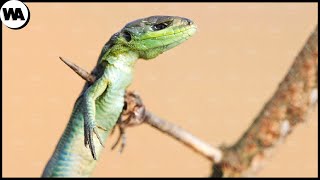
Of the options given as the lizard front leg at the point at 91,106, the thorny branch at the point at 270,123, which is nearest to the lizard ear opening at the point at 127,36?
the lizard front leg at the point at 91,106

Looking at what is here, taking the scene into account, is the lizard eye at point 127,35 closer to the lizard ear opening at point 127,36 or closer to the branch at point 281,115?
the lizard ear opening at point 127,36

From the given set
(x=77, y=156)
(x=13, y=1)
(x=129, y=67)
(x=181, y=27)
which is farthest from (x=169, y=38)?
(x=13, y=1)

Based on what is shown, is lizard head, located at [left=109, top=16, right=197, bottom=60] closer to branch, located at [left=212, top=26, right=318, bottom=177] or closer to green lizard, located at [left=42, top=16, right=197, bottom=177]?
green lizard, located at [left=42, top=16, right=197, bottom=177]

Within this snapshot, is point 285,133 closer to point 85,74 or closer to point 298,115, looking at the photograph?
point 298,115

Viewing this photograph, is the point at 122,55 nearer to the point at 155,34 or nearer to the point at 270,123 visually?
the point at 155,34

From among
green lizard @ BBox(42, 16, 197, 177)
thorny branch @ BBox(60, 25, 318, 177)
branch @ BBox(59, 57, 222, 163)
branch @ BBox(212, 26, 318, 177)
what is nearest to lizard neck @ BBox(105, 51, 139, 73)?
green lizard @ BBox(42, 16, 197, 177)

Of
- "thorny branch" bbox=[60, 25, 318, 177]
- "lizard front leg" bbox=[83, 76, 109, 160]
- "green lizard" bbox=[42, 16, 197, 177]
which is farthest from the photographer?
"thorny branch" bbox=[60, 25, 318, 177]

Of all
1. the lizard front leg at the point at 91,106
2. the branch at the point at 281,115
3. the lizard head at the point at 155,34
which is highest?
the lizard head at the point at 155,34

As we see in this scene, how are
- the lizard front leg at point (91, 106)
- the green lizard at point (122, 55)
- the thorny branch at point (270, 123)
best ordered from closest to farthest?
the lizard front leg at point (91, 106)
the green lizard at point (122, 55)
the thorny branch at point (270, 123)
